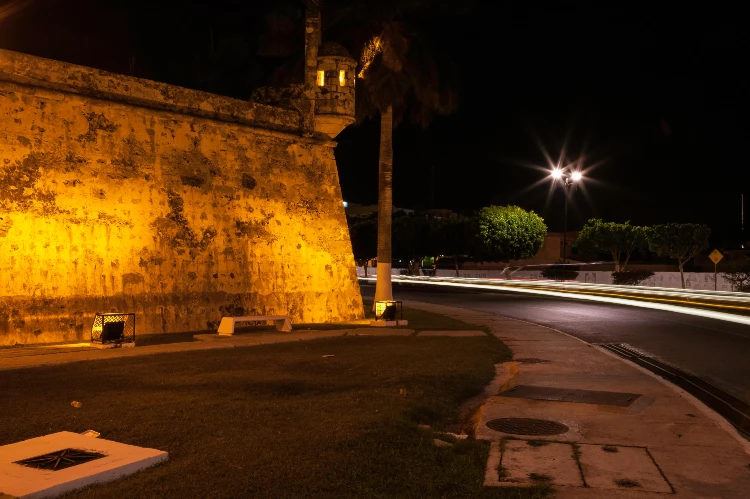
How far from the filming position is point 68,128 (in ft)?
50.3

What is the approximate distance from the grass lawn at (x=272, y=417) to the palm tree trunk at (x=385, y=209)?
9634 mm

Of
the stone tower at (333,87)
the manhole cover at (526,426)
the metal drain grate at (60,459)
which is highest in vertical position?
the stone tower at (333,87)

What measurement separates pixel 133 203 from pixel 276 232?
443cm

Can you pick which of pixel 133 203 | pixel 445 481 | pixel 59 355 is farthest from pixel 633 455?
pixel 133 203

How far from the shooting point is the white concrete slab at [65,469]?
→ 4898 mm

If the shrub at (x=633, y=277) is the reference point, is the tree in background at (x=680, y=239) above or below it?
above

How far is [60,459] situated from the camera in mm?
5594

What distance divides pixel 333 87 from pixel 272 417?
588 inches

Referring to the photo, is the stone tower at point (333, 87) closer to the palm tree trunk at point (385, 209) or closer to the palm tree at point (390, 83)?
the palm tree at point (390, 83)

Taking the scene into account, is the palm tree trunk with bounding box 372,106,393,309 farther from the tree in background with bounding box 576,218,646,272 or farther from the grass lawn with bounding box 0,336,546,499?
the tree in background with bounding box 576,218,646,272

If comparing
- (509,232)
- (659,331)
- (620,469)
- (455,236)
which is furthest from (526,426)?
(455,236)

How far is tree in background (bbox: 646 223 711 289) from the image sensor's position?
50.1 meters

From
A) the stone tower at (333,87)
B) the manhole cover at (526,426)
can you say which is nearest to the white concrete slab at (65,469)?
the manhole cover at (526,426)

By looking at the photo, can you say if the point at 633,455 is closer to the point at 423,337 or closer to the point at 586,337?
the point at 423,337
